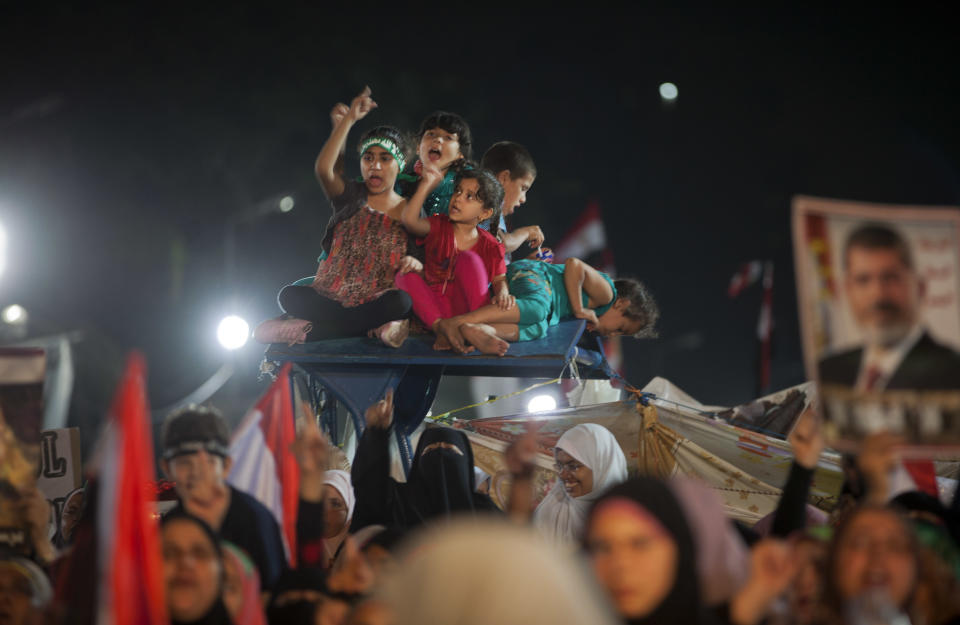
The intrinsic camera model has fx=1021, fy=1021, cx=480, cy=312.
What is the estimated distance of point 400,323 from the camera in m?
5.39

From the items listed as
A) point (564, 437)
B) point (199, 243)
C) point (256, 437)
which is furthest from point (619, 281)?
point (199, 243)

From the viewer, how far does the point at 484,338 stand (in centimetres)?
516

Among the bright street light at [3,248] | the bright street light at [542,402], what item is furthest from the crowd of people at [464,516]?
the bright street light at [3,248]

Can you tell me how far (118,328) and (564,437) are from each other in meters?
12.7

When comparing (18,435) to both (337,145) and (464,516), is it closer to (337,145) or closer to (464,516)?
(464,516)

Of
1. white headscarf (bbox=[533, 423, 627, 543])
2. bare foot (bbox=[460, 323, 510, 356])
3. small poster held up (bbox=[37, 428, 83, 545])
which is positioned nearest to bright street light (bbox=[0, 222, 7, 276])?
small poster held up (bbox=[37, 428, 83, 545])

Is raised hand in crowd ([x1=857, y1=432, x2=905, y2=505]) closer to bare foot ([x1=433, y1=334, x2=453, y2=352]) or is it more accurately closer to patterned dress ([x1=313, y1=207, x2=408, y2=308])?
bare foot ([x1=433, y1=334, x2=453, y2=352])

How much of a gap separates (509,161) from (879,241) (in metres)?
2.95

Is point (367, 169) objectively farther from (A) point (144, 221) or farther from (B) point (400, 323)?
(A) point (144, 221)

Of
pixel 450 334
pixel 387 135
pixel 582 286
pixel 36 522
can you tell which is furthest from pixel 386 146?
pixel 36 522

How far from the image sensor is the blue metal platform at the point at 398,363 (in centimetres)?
530

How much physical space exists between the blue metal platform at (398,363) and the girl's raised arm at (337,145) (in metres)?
0.85

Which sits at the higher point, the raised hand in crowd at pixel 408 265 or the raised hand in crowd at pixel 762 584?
the raised hand in crowd at pixel 408 265

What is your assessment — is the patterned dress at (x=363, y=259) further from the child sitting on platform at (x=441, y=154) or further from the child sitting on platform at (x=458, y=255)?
the child sitting on platform at (x=441, y=154)
